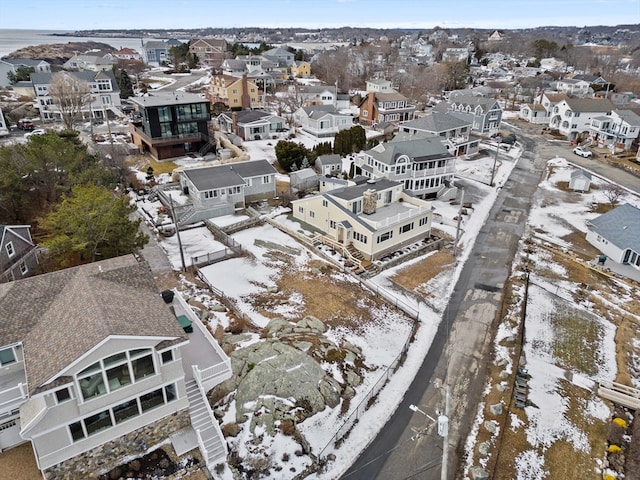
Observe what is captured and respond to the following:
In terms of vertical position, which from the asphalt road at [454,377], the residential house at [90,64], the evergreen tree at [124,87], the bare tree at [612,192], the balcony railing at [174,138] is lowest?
the asphalt road at [454,377]

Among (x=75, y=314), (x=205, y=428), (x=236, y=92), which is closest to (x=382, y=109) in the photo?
(x=236, y=92)

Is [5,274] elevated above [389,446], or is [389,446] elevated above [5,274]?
[5,274]

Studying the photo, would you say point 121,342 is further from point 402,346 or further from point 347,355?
point 402,346

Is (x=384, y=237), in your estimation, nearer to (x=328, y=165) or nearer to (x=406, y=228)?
(x=406, y=228)

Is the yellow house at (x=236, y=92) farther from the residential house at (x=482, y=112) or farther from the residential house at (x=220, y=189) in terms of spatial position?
the residential house at (x=220, y=189)

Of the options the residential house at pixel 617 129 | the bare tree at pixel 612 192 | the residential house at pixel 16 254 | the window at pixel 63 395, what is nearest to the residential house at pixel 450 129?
the bare tree at pixel 612 192

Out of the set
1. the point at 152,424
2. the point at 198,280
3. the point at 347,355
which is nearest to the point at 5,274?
the point at 198,280

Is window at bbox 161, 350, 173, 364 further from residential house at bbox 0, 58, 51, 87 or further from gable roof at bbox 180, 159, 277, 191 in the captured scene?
residential house at bbox 0, 58, 51, 87
